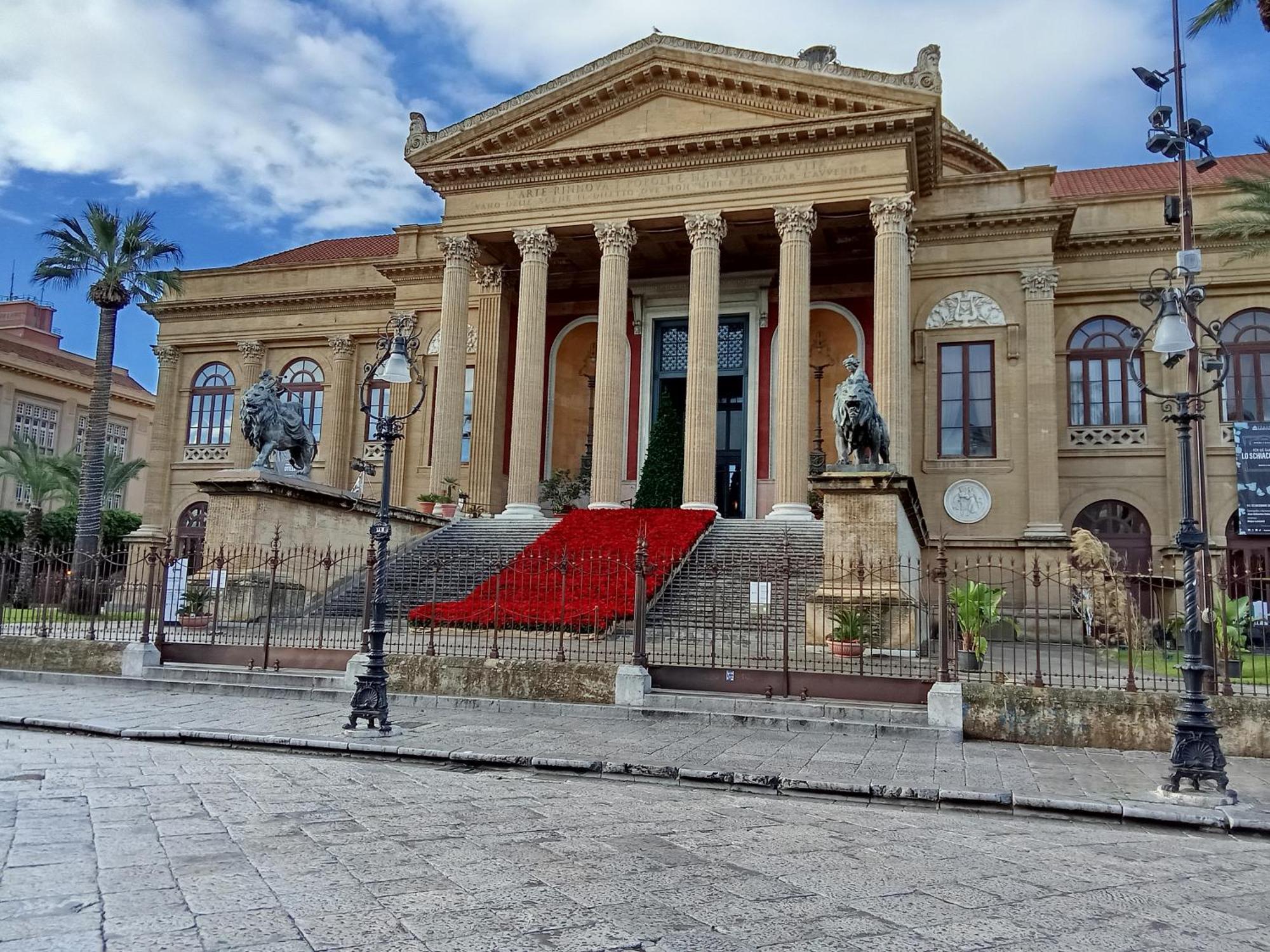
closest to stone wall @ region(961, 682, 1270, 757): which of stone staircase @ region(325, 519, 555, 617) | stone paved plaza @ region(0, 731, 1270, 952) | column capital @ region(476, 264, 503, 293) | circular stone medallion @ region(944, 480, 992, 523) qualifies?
stone paved plaza @ region(0, 731, 1270, 952)

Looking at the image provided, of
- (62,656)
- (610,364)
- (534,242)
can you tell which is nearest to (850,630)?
(62,656)

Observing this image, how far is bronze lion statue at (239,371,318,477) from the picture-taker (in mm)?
18469

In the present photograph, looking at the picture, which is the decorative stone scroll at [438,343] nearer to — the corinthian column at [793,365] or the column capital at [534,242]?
the column capital at [534,242]

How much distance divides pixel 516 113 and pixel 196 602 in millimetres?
16153

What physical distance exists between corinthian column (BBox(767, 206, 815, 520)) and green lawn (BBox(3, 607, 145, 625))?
44.7 feet

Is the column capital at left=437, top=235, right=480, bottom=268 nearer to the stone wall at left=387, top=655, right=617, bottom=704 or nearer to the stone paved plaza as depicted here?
the stone wall at left=387, top=655, right=617, bottom=704

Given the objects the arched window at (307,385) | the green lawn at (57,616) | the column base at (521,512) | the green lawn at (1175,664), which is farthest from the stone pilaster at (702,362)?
the arched window at (307,385)

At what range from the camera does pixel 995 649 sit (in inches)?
707

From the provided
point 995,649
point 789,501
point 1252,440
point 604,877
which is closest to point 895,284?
point 789,501

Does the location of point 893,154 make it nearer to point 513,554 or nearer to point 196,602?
point 513,554

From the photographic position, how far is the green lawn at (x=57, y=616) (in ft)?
50.7

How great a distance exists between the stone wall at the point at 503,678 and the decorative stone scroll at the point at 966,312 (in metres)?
19.2

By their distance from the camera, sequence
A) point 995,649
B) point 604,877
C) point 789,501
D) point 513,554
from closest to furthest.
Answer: point 604,877, point 995,649, point 513,554, point 789,501

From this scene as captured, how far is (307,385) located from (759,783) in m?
30.6
